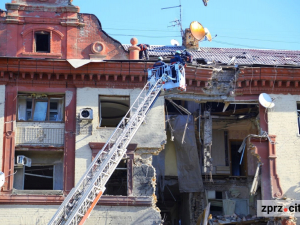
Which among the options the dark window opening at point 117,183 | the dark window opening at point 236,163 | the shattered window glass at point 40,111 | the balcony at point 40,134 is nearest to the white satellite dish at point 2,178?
the balcony at point 40,134

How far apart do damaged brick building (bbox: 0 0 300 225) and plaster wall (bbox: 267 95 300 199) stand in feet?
0.14

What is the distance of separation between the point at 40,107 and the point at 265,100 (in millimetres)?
9664

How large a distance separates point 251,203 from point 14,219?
11335 mm

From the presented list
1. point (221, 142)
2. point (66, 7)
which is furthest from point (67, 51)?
point (221, 142)

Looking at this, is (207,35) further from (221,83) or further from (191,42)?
(221,83)

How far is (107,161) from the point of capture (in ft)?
73.8

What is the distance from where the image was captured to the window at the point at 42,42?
28.1 metres

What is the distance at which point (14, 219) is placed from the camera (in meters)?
25.8

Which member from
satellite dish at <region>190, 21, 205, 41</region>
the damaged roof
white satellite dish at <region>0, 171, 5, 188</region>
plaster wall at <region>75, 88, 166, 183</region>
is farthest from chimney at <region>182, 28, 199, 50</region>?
white satellite dish at <region>0, 171, 5, 188</region>

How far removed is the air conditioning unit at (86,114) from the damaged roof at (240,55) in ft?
16.4

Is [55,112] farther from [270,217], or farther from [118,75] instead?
[270,217]

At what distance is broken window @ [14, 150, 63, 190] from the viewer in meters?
27.3

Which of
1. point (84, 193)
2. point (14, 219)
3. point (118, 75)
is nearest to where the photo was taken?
point (84, 193)

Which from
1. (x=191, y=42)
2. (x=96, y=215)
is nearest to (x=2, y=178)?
(x=96, y=215)
